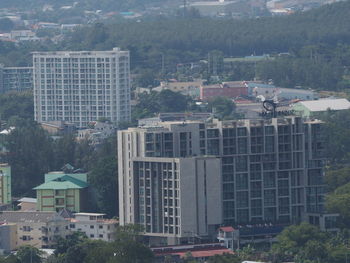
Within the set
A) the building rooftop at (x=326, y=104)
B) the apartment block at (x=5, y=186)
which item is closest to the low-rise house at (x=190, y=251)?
the apartment block at (x=5, y=186)

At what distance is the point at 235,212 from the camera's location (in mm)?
44469

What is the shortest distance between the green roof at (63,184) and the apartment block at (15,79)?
117 feet

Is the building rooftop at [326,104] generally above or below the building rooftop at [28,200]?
above

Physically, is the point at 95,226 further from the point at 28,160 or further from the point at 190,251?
the point at 28,160

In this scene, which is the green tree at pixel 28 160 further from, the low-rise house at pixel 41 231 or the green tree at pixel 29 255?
the green tree at pixel 29 255

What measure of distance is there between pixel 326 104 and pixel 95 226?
92.9ft

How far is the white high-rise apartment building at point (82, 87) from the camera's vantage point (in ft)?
238

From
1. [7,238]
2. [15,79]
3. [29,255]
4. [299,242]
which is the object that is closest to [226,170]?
[299,242]

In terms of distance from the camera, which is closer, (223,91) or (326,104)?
(326,104)

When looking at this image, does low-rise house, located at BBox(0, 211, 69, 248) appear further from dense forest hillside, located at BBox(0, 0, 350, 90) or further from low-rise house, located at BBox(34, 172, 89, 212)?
dense forest hillside, located at BBox(0, 0, 350, 90)

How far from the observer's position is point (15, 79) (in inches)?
3351

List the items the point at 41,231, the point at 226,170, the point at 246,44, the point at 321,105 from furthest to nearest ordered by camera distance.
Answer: the point at 246,44 → the point at 321,105 → the point at 41,231 → the point at 226,170

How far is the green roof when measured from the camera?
47969 millimetres

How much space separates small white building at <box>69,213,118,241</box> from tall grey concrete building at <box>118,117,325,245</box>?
38 centimetres
